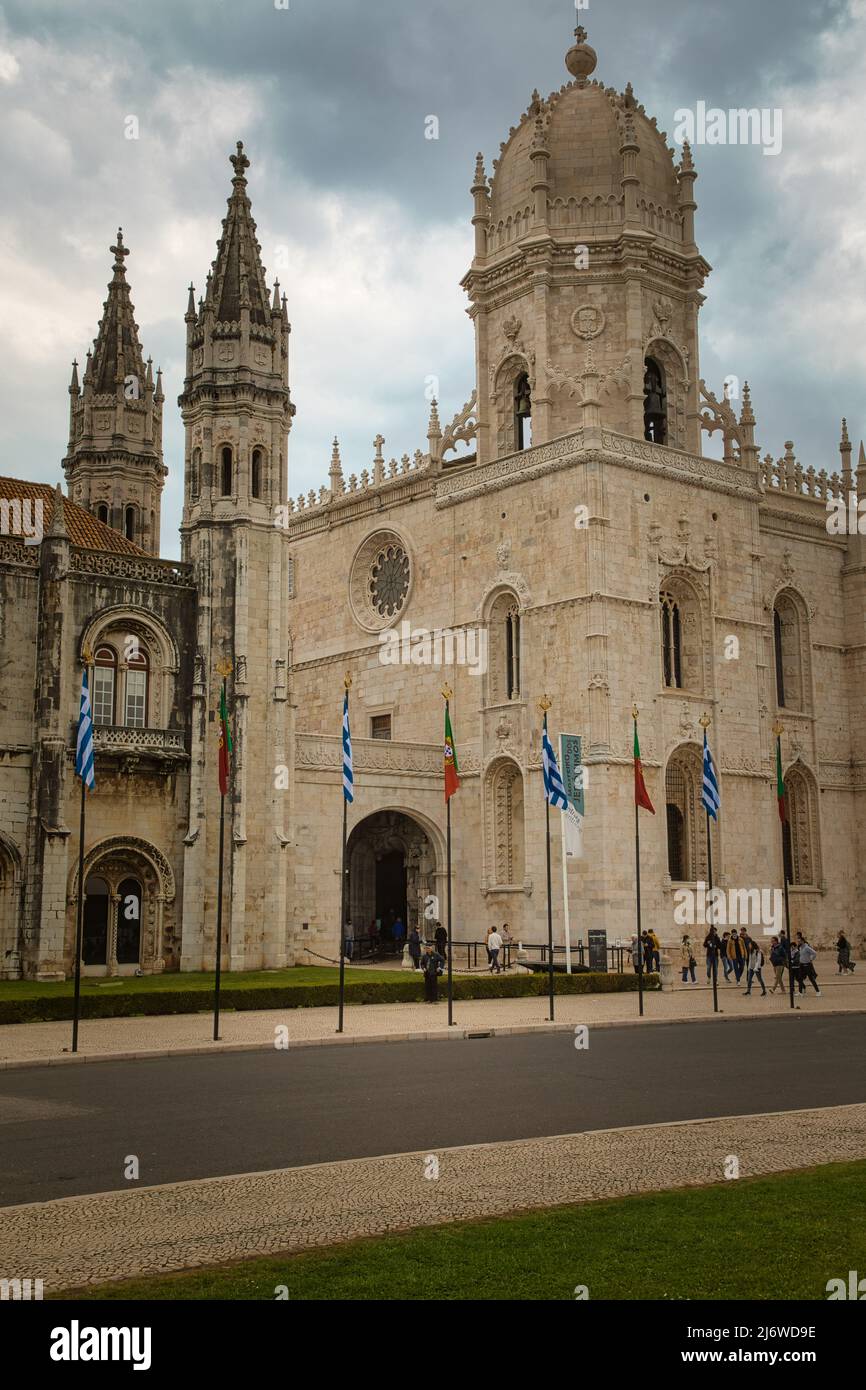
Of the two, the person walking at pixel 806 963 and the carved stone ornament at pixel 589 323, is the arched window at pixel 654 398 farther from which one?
the person walking at pixel 806 963

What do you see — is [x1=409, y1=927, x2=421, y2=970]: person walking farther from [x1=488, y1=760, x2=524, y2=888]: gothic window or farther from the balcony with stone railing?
the balcony with stone railing

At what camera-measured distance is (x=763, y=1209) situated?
10.4 metres

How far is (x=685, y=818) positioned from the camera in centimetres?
5028

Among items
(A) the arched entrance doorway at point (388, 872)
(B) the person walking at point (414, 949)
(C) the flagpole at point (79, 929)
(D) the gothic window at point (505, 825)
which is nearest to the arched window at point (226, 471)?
(A) the arched entrance doorway at point (388, 872)

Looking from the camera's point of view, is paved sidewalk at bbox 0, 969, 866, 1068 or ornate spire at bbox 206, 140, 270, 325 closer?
paved sidewalk at bbox 0, 969, 866, 1068

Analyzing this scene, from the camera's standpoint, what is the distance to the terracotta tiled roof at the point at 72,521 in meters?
43.9

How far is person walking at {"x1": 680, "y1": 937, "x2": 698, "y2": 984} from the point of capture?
42375 mm

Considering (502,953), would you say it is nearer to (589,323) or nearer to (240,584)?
(240,584)

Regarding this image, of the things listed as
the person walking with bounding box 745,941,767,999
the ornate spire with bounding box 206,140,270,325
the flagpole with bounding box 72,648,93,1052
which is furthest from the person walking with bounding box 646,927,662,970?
the ornate spire with bounding box 206,140,270,325

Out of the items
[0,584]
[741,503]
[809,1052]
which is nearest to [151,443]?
[0,584]

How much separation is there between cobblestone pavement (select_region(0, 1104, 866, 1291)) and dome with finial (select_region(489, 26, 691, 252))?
144ft

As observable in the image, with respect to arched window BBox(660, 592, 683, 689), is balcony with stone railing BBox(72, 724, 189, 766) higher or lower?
lower

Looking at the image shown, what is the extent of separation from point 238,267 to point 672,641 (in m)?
20.2
